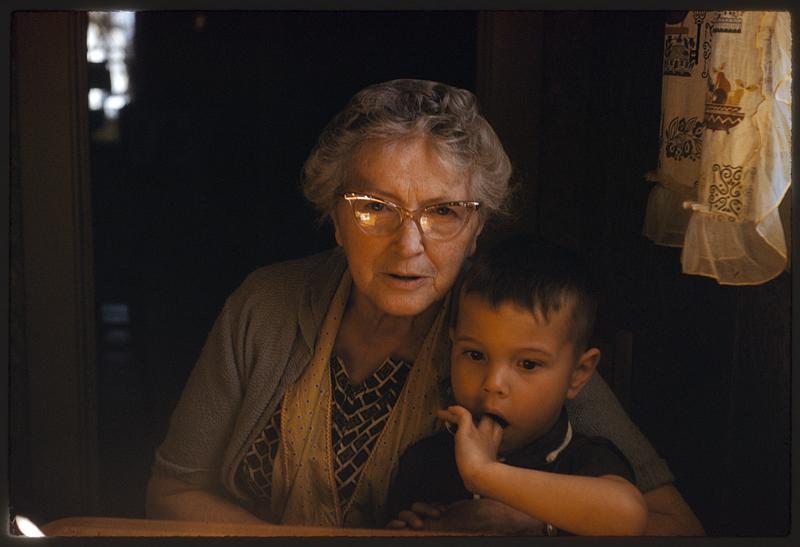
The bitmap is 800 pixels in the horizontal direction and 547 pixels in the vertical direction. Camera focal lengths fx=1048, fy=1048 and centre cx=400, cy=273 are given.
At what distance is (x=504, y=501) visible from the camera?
1868 millimetres

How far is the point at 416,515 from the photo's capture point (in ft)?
6.28

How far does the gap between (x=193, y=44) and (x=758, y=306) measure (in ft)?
3.77

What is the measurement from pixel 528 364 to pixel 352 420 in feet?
1.09

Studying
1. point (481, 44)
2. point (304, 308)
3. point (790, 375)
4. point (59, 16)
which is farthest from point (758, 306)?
point (59, 16)

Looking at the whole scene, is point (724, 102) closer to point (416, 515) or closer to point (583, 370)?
point (583, 370)

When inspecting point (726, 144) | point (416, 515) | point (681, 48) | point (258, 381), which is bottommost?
point (416, 515)

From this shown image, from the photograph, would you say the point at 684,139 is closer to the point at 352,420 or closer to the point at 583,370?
the point at 583,370

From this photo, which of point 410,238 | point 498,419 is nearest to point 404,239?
point 410,238

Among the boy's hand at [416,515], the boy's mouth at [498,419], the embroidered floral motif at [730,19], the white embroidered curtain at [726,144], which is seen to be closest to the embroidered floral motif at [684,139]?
the white embroidered curtain at [726,144]

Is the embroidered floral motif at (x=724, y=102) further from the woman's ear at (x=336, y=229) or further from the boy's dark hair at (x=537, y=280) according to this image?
the woman's ear at (x=336, y=229)

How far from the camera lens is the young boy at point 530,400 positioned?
5.99ft

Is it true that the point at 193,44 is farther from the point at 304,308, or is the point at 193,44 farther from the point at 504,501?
the point at 504,501

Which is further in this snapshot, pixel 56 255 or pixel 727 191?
pixel 56 255

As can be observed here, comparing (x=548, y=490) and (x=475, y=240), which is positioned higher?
(x=475, y=240)
